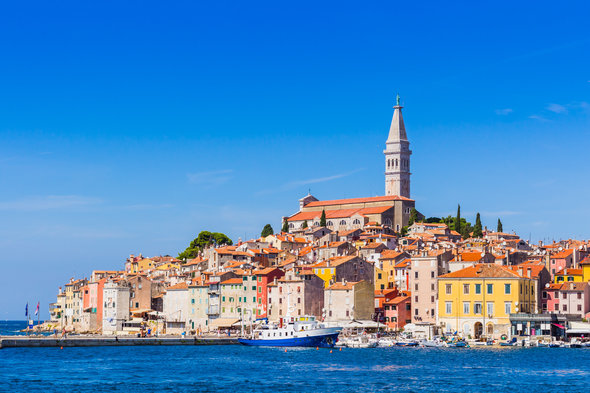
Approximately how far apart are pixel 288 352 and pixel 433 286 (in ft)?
60.7

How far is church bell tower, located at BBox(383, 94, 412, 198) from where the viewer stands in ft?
576

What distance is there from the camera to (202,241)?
461ft

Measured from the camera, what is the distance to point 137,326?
107375mm

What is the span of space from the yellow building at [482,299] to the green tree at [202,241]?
5829 cm

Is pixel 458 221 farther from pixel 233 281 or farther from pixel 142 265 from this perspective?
pixel 233 281

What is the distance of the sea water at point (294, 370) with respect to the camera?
2116 inches

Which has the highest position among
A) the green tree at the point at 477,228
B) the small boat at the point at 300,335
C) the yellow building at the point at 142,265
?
the green tree at the point at 477,228

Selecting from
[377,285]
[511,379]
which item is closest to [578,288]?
[377,285]

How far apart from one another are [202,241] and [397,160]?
1919 inches

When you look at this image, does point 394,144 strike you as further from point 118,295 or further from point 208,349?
point 208,349

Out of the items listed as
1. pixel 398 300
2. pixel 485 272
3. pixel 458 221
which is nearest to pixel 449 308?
pixel 485 272

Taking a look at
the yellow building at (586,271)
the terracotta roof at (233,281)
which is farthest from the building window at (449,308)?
the terracotta roof at (233,281)

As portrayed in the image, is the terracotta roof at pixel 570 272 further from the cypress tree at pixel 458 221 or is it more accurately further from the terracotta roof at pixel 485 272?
the cypress tree at pixel 458 221

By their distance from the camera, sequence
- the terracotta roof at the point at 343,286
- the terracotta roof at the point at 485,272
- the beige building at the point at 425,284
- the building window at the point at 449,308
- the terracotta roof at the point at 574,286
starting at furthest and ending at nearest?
1. the terracotta roof at the point at 343,286
2. the beige building at the point at 425,284
3. the terracotta roof at the point at 574,286
4. the building window at the point at 449,308
5. the terracotta roof at the point at 485,272
